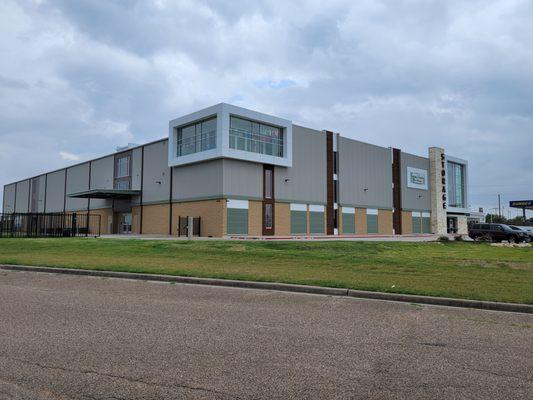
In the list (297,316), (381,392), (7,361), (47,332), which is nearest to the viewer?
(381,392)

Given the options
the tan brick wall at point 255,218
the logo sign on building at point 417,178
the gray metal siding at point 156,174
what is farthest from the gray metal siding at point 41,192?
the logo sign on building at point 417,178

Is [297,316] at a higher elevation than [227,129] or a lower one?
lower

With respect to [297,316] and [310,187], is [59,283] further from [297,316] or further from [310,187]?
[310,187]

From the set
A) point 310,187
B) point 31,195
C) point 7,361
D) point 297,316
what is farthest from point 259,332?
point 31,195

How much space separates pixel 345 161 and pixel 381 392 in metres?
47.1

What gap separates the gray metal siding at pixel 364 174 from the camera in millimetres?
50500

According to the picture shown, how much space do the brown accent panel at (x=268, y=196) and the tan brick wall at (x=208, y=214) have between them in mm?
4558

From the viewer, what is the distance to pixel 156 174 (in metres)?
46.1

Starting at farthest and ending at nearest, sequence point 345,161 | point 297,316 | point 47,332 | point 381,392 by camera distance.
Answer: point 345,161 < point 297,316 < point 47,332 < point 381,392

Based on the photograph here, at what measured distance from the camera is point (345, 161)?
2000 inches

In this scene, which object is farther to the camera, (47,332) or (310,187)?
(310,187)

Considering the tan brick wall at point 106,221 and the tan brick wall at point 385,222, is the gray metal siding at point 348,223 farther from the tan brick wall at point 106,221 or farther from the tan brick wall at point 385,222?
the tan brick wall at point 106,221

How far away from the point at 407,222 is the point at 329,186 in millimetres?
16112

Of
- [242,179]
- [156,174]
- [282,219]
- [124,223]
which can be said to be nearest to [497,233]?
[282,219]
